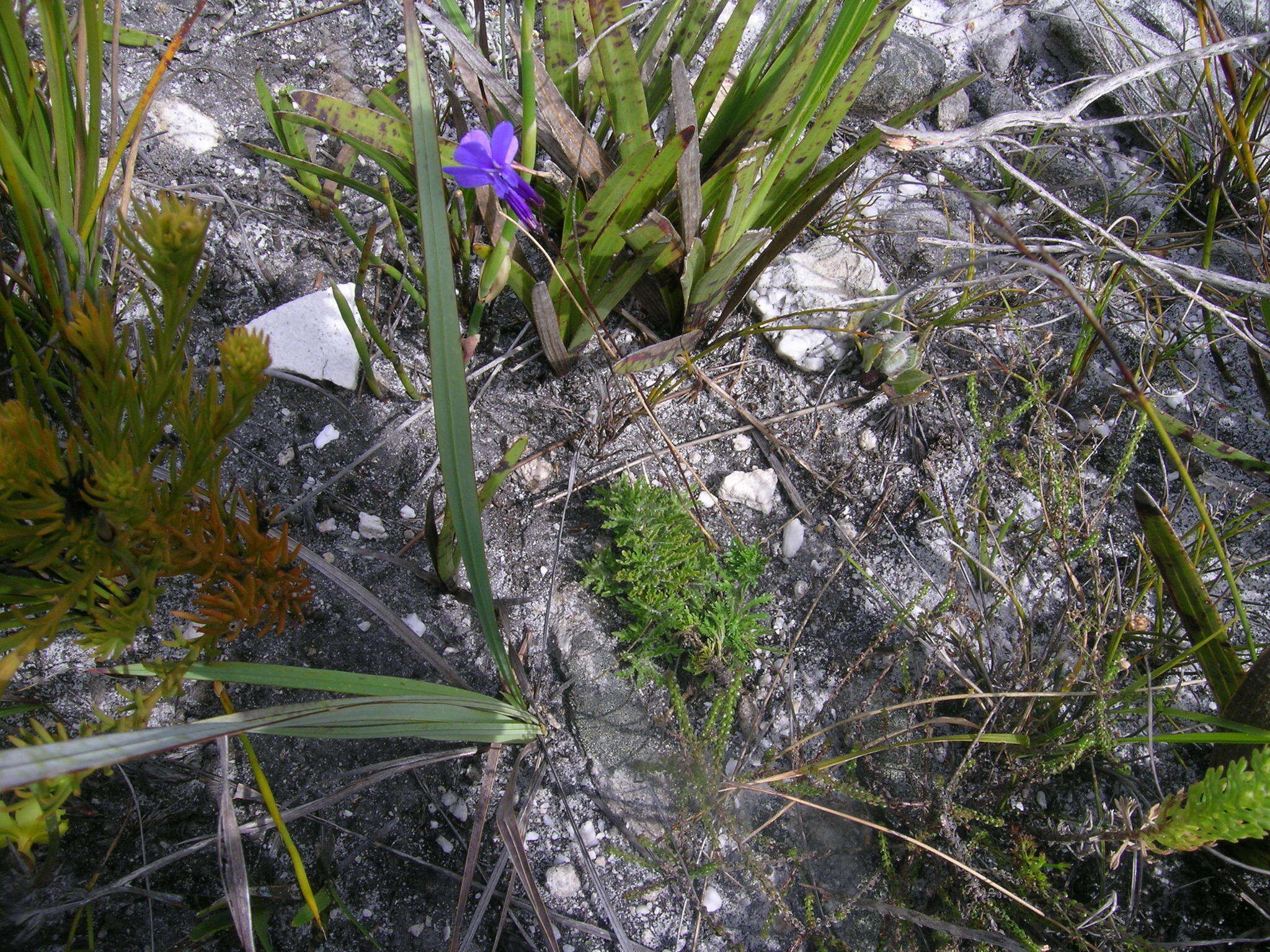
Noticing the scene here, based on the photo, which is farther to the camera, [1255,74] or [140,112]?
[1255,74]

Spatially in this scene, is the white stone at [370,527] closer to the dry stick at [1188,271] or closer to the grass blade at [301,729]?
the grass blade at [301,729]

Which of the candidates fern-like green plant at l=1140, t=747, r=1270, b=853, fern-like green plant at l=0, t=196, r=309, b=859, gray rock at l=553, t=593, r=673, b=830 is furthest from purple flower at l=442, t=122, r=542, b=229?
fern-like green plant at l=1140, t=747, r=1270, b=853

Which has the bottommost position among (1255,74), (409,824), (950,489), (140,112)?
(409,824)

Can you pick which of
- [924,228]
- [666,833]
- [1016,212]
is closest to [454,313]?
[666,833]

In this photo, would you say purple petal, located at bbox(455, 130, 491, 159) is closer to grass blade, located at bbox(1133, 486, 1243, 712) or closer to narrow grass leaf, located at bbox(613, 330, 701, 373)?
narrow grass leaf, located at bbox(613, 330, 701, 373)

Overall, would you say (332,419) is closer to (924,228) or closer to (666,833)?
(666,833)
